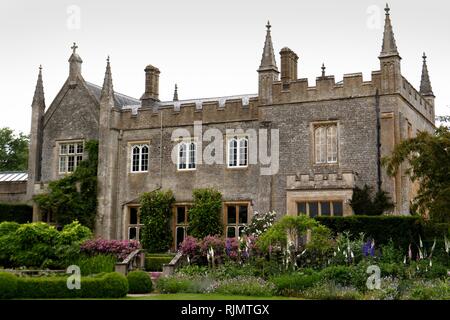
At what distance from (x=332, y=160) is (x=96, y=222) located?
10570 millimetres

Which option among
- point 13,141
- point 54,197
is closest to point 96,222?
point 54,197

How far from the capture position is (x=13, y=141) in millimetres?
54125

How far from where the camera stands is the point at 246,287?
1761cm

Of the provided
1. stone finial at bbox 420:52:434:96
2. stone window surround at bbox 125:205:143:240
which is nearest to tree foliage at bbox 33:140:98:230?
stone window surround at bbox 125:205:143:240

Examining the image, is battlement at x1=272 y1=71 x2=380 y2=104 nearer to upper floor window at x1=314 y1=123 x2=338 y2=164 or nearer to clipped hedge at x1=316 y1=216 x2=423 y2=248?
upper floor window at x1=314 y1=123 x2=338 y2=164

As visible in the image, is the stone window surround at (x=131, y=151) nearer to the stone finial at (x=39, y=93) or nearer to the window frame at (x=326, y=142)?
the stone finial at (x=39, y=93)

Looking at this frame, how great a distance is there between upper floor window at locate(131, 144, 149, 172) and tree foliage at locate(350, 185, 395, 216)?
9778 mm

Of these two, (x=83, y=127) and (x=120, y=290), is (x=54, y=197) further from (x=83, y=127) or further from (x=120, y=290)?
(x=120, y=290)

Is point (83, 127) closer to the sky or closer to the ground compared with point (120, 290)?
A: closer to the sky

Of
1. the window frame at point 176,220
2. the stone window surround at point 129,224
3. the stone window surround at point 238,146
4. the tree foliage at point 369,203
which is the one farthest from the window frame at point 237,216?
the tree foliage at point 369,203

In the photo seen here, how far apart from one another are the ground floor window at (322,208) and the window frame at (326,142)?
1.91 m

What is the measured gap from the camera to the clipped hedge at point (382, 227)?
68.3 feet

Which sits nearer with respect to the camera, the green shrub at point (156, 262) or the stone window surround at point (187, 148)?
the green shrub at point (156, 262)

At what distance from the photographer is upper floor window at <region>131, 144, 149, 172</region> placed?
29.2m
